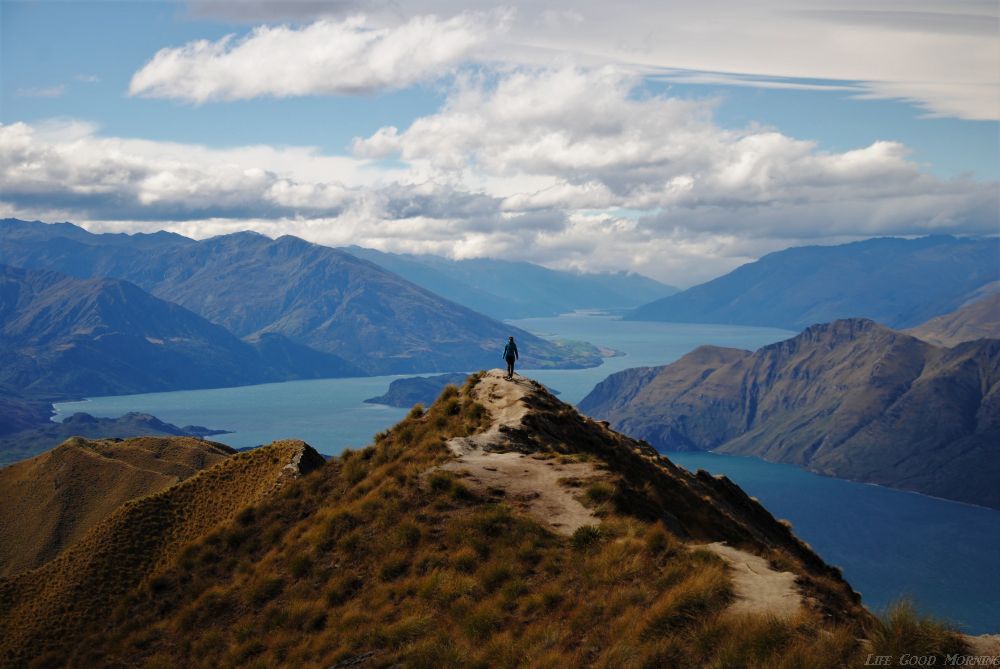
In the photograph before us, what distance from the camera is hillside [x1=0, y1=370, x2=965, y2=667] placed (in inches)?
840

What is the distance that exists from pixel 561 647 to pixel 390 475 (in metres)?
16.6

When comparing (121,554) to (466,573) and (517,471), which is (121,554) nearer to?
(517,471)

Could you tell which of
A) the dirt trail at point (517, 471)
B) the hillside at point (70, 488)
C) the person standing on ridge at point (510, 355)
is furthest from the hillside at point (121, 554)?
the hillside at point (70, 488)

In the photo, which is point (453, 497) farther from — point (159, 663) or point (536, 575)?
point (159, 663)

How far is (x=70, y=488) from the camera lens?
10481 centimetres

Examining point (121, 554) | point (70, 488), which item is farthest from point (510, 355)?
point (70, 488)

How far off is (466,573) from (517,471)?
778 centimetres

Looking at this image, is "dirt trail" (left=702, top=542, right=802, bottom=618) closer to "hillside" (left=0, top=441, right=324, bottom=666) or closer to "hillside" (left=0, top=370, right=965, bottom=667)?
"hillside" (left=0, top=370, right=965, bottom=667)

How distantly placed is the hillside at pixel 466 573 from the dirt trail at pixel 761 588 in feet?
0.31

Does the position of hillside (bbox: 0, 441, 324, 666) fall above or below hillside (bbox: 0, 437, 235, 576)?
above

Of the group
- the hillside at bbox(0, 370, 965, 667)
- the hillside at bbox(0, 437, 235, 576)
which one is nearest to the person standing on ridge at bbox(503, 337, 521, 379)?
the hillside at bbox(0, 370, 965, 667)

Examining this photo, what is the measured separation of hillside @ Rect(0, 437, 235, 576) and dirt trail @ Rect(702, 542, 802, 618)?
80838mm

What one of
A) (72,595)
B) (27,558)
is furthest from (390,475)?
(27,558)

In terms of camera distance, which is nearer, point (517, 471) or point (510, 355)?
point (517, 471)
